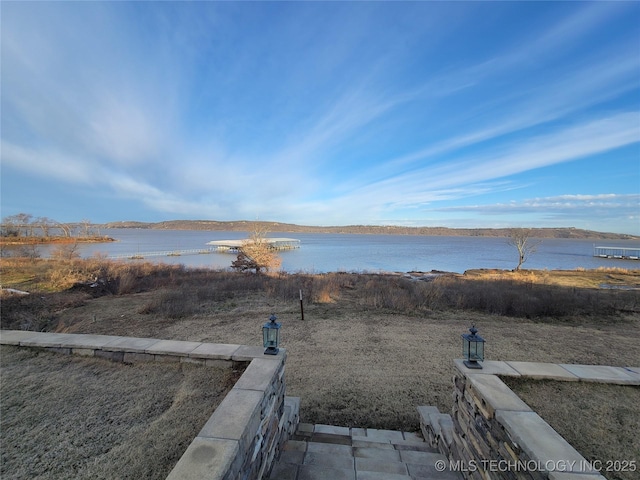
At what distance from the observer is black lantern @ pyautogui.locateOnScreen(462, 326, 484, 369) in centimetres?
308

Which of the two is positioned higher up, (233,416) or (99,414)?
(233,416)

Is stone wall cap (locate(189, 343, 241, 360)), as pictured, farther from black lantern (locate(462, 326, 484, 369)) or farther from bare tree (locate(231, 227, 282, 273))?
bare tree (locate(231, 227, 282, 273))

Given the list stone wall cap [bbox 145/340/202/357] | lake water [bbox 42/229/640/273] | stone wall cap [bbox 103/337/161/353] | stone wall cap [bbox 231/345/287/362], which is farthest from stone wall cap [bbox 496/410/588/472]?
lake water [bbox 42/229/640/273]

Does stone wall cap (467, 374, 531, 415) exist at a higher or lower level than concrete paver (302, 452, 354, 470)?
higher

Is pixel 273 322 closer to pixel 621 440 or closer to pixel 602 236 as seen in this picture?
pixel 621 440

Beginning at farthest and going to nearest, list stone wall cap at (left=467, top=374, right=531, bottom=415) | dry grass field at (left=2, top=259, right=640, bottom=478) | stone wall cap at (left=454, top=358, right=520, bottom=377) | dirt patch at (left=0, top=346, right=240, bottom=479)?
dry grass field at (left=2, top=259, right=640, bottom=478)
stone wall cap at (left=454, top=358, right=520, bottom=377)
stone wall cap at (left=467, top=374, right=531, bottom=415)
dirt patch at (left=0, top=346, right=240, bottom=479)

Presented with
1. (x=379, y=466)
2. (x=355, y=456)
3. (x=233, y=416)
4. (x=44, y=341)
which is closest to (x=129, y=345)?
(x=44, y=341)

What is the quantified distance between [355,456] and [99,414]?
8.16 ft

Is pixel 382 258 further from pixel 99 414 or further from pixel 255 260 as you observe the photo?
pixel 99 414

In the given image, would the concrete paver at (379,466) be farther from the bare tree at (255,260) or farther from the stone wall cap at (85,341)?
the bare tree at (255,260)

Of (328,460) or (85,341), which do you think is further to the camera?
(85,341)

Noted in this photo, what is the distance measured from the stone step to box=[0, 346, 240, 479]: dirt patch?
3.30 feet

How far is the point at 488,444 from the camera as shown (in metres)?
2.39

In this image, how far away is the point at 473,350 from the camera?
313cm
